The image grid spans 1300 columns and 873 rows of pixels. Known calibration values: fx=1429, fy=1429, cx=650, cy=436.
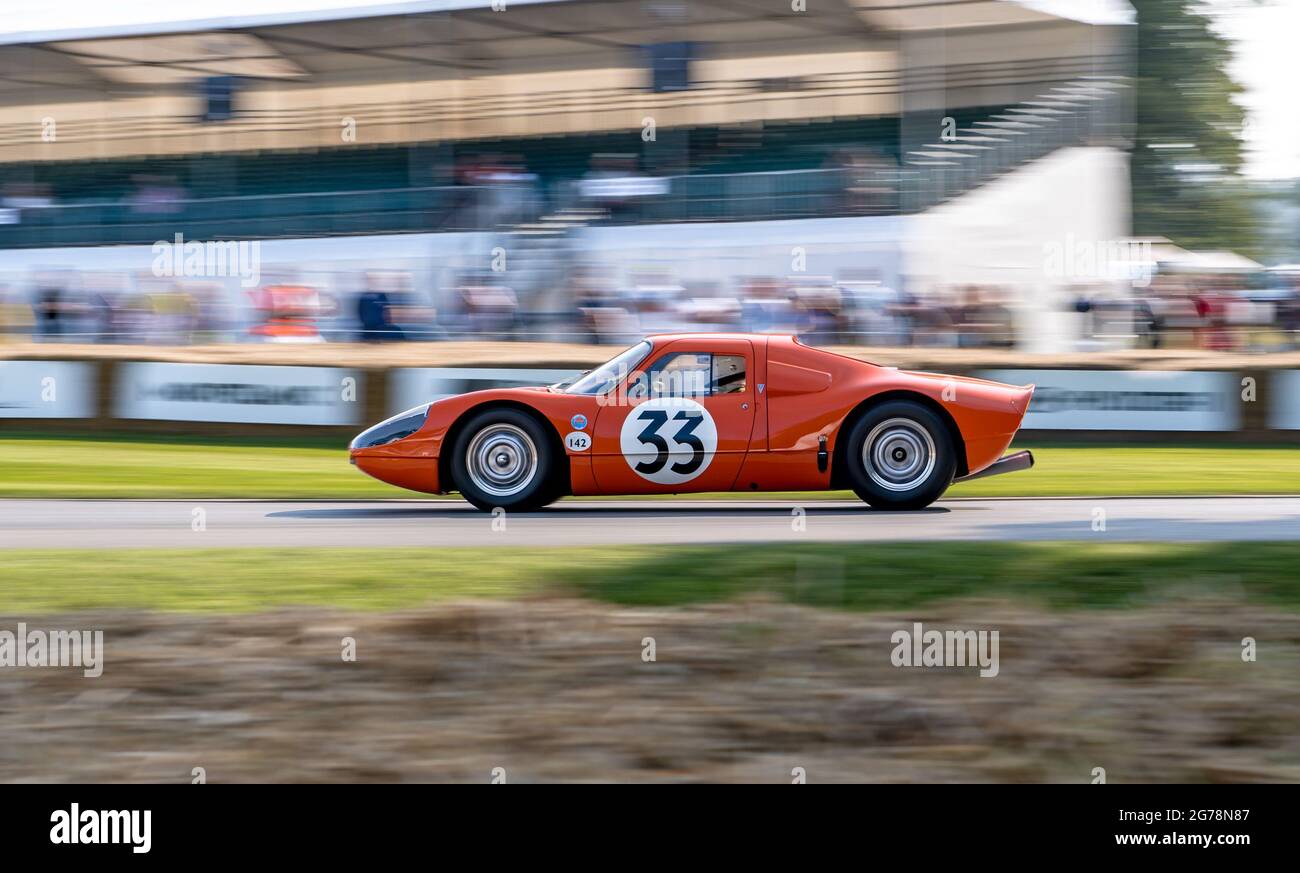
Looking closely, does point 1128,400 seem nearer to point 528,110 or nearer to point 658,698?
point 658,698

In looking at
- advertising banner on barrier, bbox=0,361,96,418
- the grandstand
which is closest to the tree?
the grandstand

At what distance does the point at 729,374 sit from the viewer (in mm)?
10102

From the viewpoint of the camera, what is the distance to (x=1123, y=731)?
5121mm

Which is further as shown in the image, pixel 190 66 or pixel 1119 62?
pixel 190 66

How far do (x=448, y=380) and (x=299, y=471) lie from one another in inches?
138

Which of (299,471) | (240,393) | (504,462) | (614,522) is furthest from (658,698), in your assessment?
(240,393)

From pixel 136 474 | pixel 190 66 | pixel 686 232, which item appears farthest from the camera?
pixel 190 66

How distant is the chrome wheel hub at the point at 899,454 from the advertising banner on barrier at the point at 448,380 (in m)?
7.46

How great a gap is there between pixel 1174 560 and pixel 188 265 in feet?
68.3

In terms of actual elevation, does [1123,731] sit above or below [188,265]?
below

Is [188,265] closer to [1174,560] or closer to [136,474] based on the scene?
[136,474]
